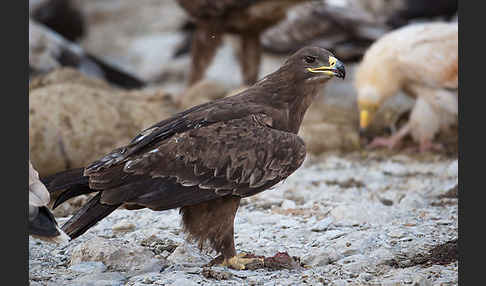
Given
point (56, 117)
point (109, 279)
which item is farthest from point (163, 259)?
point (56, 117)

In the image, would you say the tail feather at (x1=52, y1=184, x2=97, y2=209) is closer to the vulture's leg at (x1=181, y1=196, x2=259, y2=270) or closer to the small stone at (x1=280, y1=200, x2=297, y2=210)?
the vulture's leg at (x1=181, y1=196, x2=259, y2=270)

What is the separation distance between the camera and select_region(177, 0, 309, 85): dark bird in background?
9148 mm

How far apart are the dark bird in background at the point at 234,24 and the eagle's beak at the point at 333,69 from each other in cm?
477

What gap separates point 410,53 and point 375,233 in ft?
12.8

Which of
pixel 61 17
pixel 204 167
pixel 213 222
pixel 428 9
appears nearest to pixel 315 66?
pixel 204 167

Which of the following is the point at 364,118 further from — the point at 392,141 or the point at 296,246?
the point at 296,246

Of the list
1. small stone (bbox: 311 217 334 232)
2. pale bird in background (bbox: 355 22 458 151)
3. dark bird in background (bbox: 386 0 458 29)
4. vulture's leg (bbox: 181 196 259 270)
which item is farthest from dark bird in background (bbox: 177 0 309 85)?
vulture's leg (bbox: 181 196 259 270)

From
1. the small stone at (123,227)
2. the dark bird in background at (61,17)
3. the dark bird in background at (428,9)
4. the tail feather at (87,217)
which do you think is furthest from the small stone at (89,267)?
the dark bird in background at (428,9)

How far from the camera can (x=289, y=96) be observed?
4.43m

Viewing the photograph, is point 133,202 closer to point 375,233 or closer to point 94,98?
point 375,233

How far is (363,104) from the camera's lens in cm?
834

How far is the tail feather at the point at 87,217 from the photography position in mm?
3775

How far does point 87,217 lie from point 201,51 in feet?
20.9

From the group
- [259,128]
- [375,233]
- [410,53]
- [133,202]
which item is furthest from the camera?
[410,53]
